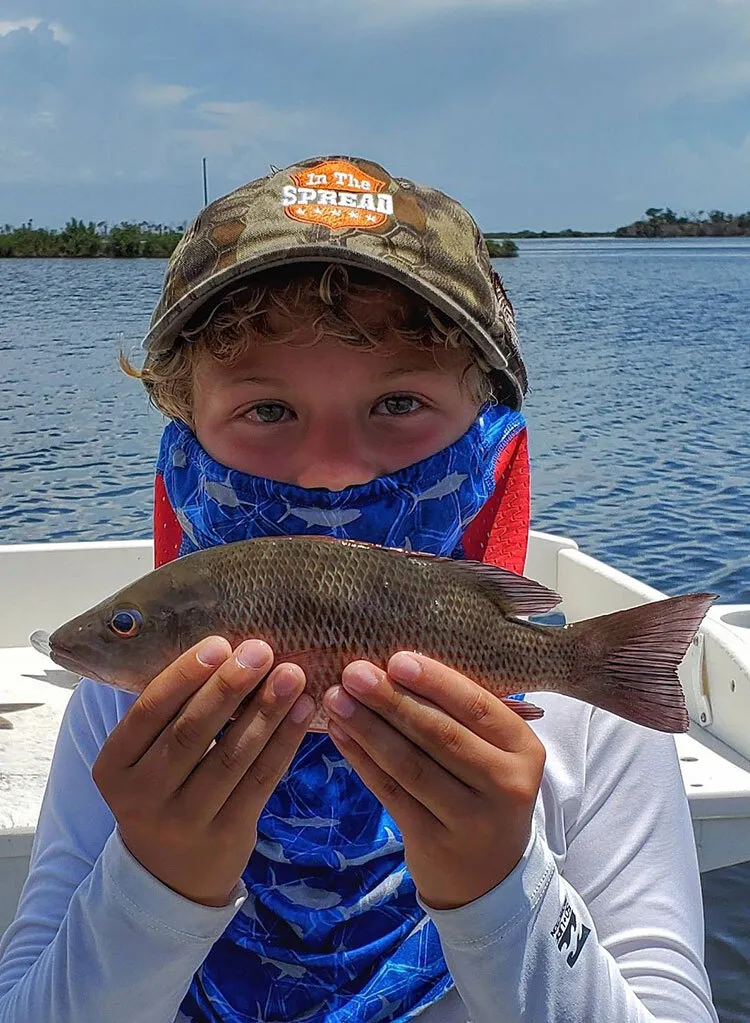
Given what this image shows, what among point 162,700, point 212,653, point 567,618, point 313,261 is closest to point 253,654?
point 212,653

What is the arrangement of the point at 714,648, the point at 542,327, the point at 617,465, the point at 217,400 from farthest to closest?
the point at 542,327 < the point at 617,465 < the point at 714,648 < the point at 217,400

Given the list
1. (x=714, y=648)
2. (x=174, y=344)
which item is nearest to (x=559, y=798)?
(x=174, y=344)

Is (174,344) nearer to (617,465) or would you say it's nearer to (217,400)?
(217,400)

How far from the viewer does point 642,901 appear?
211 cm

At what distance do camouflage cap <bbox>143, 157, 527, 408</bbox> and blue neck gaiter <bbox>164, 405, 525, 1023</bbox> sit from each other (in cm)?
27

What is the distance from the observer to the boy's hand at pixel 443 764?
1.73m

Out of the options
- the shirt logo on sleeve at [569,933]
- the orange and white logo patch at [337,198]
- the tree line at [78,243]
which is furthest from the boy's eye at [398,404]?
the tree line at [78,243]

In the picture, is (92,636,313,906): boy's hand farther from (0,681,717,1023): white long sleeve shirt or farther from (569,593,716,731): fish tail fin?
(569,593,716,731): fish tail fin

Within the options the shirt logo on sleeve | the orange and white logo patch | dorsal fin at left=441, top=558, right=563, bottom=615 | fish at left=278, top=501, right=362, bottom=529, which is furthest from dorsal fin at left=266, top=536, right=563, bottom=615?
the orange and white logo patch

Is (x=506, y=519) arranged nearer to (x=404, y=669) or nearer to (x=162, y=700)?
(x=404, y=669)

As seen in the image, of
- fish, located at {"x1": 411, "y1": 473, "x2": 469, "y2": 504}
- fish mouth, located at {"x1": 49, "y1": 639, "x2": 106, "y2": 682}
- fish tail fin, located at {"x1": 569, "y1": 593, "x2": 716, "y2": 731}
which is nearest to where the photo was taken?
fish tail fin, located at {"x1": 569, "y1": 593, "x2": 716, "y2": 731}

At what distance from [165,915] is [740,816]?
2422mm

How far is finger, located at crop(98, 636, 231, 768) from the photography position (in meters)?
1.75

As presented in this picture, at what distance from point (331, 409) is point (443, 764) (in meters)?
0.72
